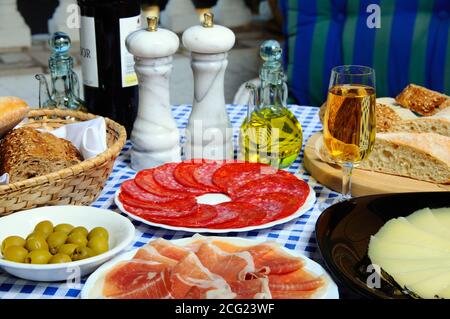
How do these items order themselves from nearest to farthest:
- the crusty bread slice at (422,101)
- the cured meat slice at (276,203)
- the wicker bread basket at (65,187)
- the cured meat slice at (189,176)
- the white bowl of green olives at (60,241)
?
the white bowl of green olives at (60,241), the wicker bread basket at (65,187), the cured meat slice at (276,203), the cured meat slice at (189,176), the crusty bread slice at (422,101)

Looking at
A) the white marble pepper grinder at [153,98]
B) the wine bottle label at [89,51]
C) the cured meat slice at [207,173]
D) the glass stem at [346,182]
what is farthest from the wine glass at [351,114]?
the wine bottle label at [89,51]

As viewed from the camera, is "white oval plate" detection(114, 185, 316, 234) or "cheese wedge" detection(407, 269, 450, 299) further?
"white oval plate" detection(114, 185, 316, 234)

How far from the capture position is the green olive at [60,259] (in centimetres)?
100

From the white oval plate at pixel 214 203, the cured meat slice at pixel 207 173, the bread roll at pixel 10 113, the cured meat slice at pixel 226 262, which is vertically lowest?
the white oval plate at pixel 214 203

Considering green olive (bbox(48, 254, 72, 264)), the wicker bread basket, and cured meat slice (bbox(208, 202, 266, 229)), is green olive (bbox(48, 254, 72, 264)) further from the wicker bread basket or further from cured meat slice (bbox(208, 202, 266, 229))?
cured meat slice (bbox(208, 202, 266, 229))

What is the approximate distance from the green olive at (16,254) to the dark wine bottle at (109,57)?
0.61 metres

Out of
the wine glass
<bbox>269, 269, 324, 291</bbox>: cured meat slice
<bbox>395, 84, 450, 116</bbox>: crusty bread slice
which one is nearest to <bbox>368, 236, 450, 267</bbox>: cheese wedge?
<bbox>269, 269, 324, 291</bbox>: cured meat slice

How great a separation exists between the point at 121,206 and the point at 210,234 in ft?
0.60

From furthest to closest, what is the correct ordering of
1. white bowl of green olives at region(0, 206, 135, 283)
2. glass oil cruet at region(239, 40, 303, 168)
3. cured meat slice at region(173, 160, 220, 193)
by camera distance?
glass oil cruet at region(239, 40, 303, 168) < cured meat slice at region(173, 160, 220, 193) < white bowl of green olives at region(0, 206, 135, 283)

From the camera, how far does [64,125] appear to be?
146 cm

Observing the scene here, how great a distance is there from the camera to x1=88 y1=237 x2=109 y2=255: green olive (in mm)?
1048

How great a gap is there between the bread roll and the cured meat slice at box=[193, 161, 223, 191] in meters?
0.36

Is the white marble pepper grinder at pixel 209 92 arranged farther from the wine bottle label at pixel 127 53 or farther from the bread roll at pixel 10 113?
the bread roll at pixel 10 113
